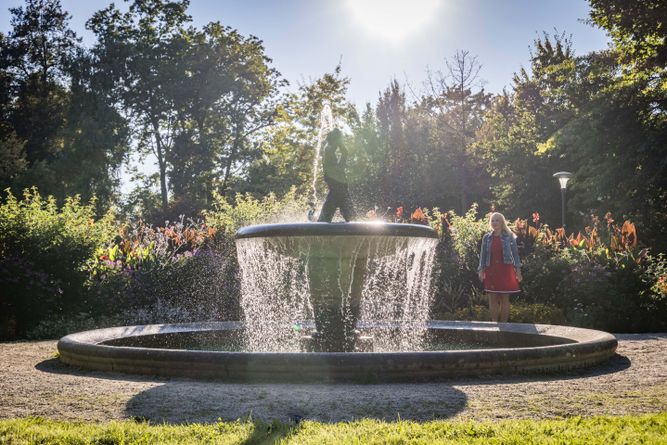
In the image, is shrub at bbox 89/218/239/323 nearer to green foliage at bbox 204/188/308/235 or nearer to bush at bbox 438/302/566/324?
green foliage at bbox 204/188/308/235

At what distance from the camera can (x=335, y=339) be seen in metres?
7.08

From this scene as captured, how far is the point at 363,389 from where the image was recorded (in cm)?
501

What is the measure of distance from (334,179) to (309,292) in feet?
5.21

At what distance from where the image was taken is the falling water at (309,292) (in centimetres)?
710

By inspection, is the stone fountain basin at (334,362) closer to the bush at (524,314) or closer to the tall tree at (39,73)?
the bush at (524,314)

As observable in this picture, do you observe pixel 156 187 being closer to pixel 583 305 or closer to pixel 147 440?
pixel 583 305

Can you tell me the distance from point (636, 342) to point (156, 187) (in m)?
39.5

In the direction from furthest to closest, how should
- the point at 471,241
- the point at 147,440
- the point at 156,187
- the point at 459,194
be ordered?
1. the point at 156,187
2. the point at 459,194
3. the point at 471,241
4. the point at 147,440

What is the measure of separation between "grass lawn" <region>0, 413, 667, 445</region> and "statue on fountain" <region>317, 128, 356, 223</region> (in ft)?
11.6

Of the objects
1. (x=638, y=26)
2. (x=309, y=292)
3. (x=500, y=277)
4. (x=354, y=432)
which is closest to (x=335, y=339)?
(x=309, y=292)

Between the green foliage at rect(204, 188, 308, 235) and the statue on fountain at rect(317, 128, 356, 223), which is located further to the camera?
the green foliage at rect(204, 188, 308, 235)

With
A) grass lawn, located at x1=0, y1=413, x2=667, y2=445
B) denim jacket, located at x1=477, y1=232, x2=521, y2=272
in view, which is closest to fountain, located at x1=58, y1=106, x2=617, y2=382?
denim jacket, located at x1=477, y1=232, x2=521, y2=272

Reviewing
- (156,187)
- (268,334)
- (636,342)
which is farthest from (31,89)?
(636,342)

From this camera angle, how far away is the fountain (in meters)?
5.39
